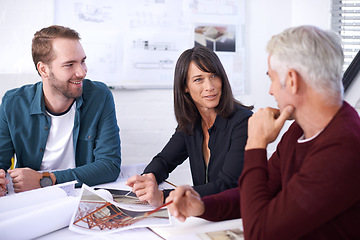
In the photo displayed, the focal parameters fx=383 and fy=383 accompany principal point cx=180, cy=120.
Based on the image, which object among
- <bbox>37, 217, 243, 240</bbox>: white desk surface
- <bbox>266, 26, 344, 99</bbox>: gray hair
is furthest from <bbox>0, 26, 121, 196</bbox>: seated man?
<bbox>266, 26, 344, 99</bbox>: gray hair

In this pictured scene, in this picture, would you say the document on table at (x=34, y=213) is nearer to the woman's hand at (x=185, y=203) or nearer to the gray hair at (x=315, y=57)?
the woman's hand at (x=185, y=203)

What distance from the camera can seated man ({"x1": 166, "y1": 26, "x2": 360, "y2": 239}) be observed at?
2.44 ft

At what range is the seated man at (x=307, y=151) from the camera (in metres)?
0.75

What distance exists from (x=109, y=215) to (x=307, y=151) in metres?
0.56

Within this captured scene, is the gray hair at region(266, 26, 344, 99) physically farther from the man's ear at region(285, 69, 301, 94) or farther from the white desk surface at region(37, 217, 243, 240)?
the white desk surface at region(37, 217, 243, 240)

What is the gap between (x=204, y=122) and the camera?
1.74 metres

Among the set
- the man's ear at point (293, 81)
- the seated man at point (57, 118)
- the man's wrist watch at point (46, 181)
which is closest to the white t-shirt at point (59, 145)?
the seated man at point (57, 118)

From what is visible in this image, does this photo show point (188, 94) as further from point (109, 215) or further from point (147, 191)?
point (109, 215)

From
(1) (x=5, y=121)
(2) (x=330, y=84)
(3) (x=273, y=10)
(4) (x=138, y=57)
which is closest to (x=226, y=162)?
(2) (x=330, y=84)

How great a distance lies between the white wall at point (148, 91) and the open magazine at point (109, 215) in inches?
61.4

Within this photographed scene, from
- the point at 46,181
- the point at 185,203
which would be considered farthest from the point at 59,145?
the point at 185,203

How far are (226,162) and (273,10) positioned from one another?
6.30 feet

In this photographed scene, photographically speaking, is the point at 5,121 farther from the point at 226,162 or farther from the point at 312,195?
the point at 312,195

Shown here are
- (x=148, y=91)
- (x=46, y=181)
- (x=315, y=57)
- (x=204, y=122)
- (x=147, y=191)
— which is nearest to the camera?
(x=315, y=57)
